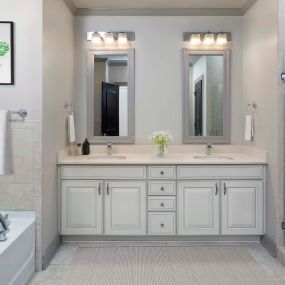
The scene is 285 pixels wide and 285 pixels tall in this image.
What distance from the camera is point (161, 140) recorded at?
12.6 feet

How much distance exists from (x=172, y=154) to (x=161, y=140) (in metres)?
0.34

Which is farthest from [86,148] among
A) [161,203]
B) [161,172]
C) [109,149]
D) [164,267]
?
[164,267]

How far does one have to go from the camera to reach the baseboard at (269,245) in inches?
129

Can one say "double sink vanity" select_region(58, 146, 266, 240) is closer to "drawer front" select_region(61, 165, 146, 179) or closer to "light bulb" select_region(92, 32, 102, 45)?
"drawer front" select_region(61, 165, 146, 179)

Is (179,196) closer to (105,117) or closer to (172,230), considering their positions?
(172,230)

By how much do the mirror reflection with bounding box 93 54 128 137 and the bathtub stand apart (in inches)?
60.0

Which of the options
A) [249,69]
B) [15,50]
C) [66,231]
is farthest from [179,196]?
[15,50]

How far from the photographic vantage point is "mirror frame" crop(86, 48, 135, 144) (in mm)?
4129

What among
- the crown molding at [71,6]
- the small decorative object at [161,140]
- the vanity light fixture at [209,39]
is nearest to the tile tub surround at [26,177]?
the small decorative object at [161,140]

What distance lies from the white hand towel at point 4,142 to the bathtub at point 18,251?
0.39 metres

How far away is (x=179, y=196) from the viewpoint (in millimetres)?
3520

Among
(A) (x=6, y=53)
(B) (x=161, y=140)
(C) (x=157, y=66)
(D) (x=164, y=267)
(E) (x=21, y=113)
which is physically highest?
(C) (x=157, y=66)

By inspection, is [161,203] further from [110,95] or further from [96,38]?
[96,38]

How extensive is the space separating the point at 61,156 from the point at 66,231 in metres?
0.71
